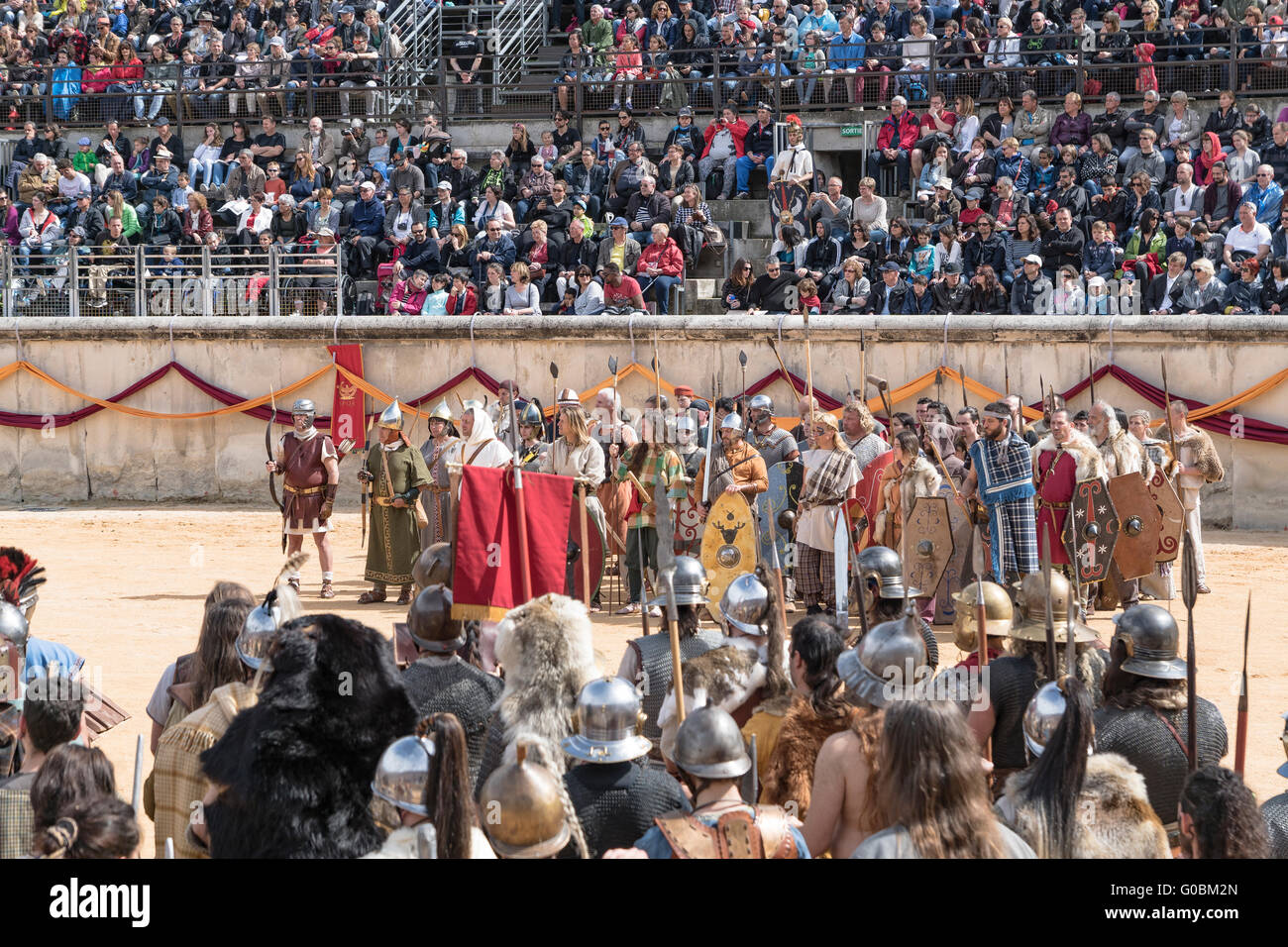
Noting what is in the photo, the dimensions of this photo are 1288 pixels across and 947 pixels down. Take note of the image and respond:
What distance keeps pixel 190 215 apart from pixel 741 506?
1189 cm

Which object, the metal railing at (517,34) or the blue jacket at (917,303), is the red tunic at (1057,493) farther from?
the metal railing at (517,34)

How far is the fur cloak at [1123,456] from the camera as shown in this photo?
1173 cm

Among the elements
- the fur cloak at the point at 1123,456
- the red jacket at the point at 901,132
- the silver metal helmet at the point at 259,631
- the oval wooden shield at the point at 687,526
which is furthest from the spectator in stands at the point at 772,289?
the silver metal helmet at the point at 259,631

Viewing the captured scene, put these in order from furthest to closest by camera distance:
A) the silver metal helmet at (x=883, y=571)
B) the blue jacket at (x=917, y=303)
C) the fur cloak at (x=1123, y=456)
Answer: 1. the blue jacket at (x=917, y=303)
2. the fur cloak at (x=1123, y=456)
3. the silver metal helmet at (x=883, y=571)

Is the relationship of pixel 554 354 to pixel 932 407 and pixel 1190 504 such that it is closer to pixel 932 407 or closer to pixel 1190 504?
pixel 932 407

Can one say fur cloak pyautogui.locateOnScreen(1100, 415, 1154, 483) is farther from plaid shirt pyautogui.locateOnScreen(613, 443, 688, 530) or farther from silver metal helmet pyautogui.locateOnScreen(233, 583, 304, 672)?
silver metal helmet pyautogui.locateOnScreen(233, 583, 304, 672)

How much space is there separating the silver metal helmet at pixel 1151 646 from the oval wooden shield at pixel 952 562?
6.36 meters

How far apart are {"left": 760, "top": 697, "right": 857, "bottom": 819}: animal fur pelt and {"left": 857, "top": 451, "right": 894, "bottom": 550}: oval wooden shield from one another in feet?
23.2

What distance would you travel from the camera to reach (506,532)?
8.28 metres

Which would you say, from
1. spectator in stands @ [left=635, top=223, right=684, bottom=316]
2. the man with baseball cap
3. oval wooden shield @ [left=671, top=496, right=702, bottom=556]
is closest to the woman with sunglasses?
spectator in stands @ [left=635, top=223, right=684, bottom=316]

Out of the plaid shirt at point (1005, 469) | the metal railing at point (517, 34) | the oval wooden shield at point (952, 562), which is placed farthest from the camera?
the metal railing at point (517, 34)

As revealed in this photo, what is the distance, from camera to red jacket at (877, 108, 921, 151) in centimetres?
1964

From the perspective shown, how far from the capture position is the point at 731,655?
539cm

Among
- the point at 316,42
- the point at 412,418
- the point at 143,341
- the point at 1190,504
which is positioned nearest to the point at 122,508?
the point at 143,341
